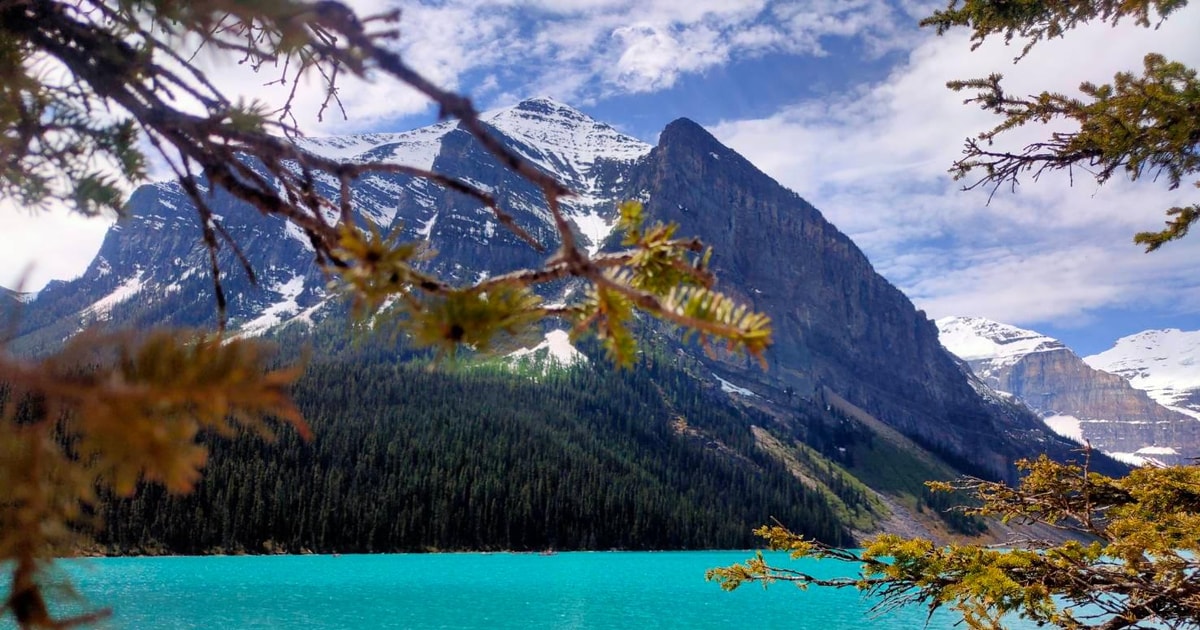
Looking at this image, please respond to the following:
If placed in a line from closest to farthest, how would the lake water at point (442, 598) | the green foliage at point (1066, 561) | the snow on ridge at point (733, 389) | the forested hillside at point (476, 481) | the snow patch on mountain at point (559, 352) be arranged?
the green foliage at point (1066, 561) → the lake water at point (442, 598) → the forested hillside at point (476, 481) → the snow patch on mountain at point (559, 352) → the snow on ridge at point (733, 389)

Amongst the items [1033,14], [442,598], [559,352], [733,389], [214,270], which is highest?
[559,352]

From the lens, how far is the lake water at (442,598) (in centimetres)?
3828

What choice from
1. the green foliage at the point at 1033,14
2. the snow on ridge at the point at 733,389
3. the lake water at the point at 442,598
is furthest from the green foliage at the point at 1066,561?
the snow on ridge at the point at 733,389

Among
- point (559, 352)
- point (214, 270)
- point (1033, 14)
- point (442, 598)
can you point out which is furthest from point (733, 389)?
point (214, 270)

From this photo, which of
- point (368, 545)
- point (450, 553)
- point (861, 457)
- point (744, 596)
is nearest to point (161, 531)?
point (368, 545)

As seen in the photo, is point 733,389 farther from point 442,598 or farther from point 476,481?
point 442,598

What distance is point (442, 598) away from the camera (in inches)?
1879

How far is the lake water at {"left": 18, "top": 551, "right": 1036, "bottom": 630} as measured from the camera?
1507 inches

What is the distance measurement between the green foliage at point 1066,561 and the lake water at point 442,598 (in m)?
29.8

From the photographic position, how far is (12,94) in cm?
174

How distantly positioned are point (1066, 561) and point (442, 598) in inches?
1890

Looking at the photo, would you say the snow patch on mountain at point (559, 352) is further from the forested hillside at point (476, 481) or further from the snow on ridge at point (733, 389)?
the snow on ridge at point (733, 389)

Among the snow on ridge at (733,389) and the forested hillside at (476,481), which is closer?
the forested hillside at (476,481)

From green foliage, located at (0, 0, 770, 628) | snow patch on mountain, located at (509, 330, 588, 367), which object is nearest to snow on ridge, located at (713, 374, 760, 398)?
snow patch on mountain, located at (509, 330, 588, 367)
